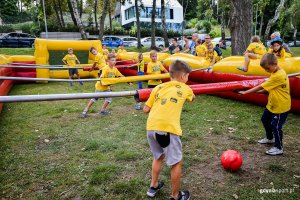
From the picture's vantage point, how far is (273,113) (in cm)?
444

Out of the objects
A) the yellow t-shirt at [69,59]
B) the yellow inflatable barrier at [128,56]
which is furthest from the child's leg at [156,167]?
the yellow inflatable barrier at [128,56]

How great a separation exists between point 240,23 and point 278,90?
7843mm

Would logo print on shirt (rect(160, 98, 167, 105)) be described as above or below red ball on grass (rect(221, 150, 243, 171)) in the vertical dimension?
above

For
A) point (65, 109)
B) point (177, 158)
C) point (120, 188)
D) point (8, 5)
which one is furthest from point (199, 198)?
point (8, 5)

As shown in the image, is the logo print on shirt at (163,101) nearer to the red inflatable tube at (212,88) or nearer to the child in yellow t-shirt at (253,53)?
the red inflatable tube at (212,88)

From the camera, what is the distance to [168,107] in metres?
2.98

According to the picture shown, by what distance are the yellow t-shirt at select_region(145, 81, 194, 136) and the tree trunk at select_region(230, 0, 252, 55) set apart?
934cm

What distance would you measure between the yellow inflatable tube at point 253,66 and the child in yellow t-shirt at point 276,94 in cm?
268

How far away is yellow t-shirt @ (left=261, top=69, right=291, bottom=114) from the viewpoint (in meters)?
4.18

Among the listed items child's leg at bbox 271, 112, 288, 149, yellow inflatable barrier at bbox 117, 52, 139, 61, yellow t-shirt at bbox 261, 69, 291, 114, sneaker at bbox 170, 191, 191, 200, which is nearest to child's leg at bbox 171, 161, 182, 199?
sneaker at bbox 170, 191, 191, 200

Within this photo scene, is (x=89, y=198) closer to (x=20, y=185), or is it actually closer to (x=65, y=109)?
(x=20, y=185)

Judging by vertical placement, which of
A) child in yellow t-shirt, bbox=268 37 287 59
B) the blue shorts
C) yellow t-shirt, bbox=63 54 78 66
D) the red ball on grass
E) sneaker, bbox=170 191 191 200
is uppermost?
child in yellow t-shirt, bbox=268 37 287 59

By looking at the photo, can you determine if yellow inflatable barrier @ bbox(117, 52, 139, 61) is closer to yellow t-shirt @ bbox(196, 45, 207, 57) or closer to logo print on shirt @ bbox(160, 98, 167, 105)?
yellow t-shirt @ bbox(196, 45, 207, 57)

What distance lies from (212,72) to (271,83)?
4.98m
